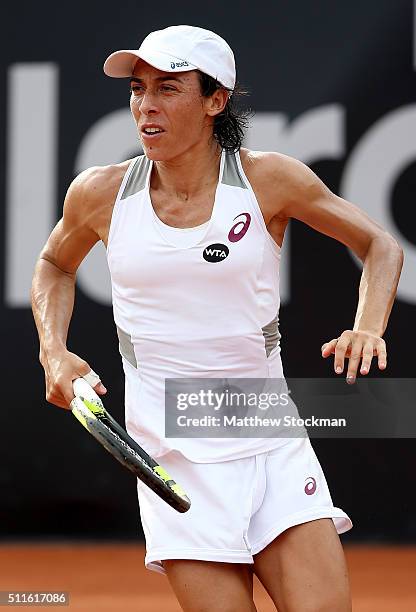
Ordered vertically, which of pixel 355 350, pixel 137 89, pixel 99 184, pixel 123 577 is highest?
pixel 137 89

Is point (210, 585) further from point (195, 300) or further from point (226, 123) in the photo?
point (226, 123)

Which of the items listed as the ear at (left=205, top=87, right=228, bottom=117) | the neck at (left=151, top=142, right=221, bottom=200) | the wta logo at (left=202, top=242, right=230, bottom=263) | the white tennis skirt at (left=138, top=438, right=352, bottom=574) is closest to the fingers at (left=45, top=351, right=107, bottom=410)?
the white tennis skirt at (left=138, top=438, right=352, bottom=574)

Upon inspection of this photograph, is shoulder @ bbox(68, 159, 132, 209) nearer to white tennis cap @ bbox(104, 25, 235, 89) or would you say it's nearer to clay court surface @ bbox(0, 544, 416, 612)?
white tennis cap @ bbox(104, 25, 235, 89)

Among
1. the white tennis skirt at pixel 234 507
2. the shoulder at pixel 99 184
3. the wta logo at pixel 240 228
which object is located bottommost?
the white tennis skirt at pixel 234 507

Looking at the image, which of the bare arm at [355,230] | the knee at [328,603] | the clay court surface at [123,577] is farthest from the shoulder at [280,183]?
the clay court surface at [123,577]

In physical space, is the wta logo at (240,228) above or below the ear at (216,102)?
below

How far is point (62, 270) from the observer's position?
3.70 metres

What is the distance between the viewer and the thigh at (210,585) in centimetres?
314

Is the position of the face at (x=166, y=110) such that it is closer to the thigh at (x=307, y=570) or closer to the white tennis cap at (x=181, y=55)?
the white tennis cap at (x=181, y=55)

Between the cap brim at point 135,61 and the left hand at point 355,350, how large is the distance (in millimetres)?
831

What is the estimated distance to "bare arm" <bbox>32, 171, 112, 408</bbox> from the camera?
3.43 m

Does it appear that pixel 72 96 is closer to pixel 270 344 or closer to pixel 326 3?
pixel 326 3

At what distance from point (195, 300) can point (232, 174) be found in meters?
0.37

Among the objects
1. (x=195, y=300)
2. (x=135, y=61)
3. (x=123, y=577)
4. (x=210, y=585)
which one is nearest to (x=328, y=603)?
(x=210, y=585)
